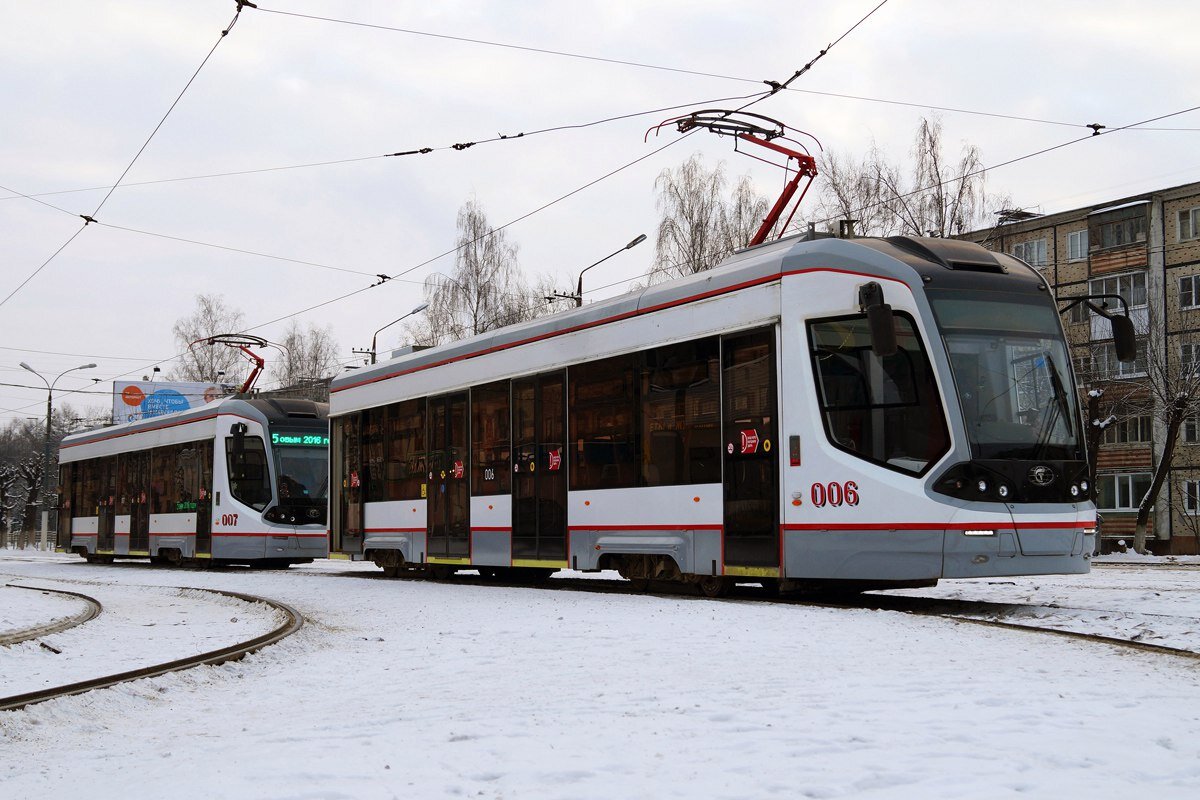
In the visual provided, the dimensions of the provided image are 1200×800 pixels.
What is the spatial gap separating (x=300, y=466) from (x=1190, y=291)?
115ft

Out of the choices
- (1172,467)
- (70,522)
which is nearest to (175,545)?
(70,522)

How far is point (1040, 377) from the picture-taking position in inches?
462

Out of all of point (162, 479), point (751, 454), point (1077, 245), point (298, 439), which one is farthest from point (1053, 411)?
point (1077, 245)

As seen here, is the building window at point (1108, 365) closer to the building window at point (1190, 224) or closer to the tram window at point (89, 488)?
the building window at point (1190, 224)

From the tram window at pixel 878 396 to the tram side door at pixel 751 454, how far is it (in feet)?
2.08

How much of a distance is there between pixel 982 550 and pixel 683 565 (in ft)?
11.1

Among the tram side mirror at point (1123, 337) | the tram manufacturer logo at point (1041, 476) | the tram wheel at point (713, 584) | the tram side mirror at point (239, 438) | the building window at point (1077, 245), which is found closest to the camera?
the tram manufacturer logo at point (1041, 476)

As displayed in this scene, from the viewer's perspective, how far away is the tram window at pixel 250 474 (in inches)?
973

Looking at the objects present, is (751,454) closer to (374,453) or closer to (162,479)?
(374,453)

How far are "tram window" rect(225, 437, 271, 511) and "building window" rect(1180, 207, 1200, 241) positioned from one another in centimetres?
3604

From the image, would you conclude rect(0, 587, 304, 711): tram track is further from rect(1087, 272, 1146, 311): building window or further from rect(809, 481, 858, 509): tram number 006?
rect(1087, 272, 1146, 311): building window

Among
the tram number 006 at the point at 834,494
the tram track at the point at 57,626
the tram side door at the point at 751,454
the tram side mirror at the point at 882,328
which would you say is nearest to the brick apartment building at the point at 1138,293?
the tram side door at the point at 751,454

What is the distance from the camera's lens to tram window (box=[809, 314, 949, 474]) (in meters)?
11.4

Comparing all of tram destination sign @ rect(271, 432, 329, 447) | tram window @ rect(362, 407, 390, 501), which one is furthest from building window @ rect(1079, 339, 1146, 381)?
tram window @ rect(362, 407, 390, 501)
